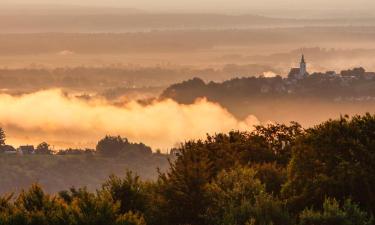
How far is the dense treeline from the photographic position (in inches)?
2525

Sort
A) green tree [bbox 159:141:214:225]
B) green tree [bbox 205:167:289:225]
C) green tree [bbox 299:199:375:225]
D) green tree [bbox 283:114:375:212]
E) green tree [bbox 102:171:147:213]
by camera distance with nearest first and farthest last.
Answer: green tree [bbox 299:199:375:225] < green tree [bbox 205:167:289:225] < green tree [bbox 283:114:375:212] < green tree [bbox 102:171:147:213] < green tree [bbox 159:141:214:225]

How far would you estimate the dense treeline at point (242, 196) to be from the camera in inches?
2525

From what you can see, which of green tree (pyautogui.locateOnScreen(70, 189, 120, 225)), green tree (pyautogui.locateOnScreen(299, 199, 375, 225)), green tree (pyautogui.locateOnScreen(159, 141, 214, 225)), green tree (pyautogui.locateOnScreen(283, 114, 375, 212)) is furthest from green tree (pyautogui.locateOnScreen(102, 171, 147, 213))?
green tree (pyautogui.locateOnScreen(299, 199, 375, 225))

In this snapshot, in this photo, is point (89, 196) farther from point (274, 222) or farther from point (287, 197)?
point (287, 197)

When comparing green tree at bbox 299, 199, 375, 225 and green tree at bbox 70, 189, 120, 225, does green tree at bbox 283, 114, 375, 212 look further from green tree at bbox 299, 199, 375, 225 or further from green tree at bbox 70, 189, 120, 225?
green tree at bbox 70, 189, 120, 225

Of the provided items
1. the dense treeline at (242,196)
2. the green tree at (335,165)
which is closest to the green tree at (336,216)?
the dense treeline at (242,196)

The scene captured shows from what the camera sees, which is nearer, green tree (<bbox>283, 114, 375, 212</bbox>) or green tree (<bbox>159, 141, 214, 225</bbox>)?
green tree (<bbox>283, 114, 375, 212</bbox>)

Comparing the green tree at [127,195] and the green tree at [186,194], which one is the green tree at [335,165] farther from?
the green tree at [127,195]

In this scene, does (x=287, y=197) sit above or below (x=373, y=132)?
below

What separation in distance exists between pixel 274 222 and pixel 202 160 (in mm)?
14473

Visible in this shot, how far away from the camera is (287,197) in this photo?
75.8m

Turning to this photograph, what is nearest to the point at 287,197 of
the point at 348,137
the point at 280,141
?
the point at 348,137

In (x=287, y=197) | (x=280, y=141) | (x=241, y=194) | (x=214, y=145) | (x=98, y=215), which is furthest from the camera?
(x=280, y=141)

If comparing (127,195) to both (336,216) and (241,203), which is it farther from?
(336,216)
